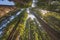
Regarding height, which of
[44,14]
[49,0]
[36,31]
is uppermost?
[49,0]

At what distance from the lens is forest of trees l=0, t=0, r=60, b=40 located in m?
1.00

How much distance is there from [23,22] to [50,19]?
0.23 meters

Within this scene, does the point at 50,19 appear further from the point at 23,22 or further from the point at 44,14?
the point at 23,22

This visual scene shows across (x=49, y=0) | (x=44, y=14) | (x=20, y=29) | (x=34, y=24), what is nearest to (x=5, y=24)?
(x=20, y=29)

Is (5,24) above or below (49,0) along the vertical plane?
below

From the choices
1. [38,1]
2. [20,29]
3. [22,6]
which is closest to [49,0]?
[38,1]

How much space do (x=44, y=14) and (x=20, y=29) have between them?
250 mm

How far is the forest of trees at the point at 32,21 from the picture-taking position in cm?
100

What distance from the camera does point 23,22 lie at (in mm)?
1064

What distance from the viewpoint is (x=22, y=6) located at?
3.77ft

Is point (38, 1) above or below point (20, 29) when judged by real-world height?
above

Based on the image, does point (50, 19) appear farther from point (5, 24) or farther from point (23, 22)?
point (5, 24)

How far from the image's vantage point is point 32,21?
108cm

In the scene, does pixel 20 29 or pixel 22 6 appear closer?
pixel 20 29
